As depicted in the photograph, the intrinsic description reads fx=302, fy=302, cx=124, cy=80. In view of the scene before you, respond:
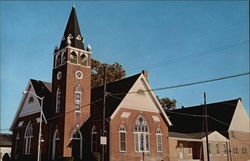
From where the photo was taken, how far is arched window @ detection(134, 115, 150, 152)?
3388 cm

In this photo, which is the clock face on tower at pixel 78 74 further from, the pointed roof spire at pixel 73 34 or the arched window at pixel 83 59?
the pointed roof spire at pixel 73 34

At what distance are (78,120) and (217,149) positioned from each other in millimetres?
22367

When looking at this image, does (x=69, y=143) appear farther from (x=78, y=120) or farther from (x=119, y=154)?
(x=119, y=154)

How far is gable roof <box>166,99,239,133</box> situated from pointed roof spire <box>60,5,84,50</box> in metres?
24.0

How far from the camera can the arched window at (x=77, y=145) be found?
32688 millimetres

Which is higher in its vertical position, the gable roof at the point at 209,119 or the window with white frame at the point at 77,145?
the gable roof at the point at 209,119

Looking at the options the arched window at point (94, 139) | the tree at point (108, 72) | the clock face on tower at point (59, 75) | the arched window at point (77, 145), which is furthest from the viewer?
the tree at point (108, 72)

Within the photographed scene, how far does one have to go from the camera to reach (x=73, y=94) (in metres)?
33.6

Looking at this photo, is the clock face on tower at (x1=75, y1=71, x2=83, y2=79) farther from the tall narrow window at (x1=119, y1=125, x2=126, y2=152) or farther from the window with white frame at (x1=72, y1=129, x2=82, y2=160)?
the tall narrow window at (x1=119, y1=125, x2=126, y2=152)

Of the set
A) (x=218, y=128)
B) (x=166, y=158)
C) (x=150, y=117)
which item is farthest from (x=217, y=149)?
(x=150, y=117)

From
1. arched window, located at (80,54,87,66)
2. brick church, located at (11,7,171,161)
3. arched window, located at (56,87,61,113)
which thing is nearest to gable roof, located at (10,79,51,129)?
brick church, located at (11,7,171,161)

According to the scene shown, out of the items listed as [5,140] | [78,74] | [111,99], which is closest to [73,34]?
[78,74]

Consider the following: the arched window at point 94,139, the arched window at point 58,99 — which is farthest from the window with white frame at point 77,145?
the arched window at point 58,99

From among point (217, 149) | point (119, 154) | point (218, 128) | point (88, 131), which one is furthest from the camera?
point (218, 128)
